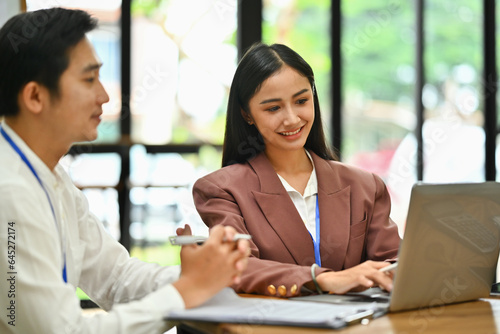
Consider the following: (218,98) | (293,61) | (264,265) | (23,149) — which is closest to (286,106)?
(293,61)

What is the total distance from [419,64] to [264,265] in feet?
11.2

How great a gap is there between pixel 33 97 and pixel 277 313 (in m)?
0.74

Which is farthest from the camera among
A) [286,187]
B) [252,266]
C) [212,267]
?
[286,187]

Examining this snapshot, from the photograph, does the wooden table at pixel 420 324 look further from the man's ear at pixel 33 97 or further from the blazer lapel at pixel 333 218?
the man's ear at pixel 33 97

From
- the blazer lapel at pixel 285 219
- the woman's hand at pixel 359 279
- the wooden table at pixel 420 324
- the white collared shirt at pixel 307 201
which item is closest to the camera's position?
the wooden table at pixel 420 324

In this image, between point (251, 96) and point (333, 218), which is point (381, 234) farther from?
point (251, 96)

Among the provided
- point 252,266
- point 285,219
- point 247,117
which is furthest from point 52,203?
point 247,117

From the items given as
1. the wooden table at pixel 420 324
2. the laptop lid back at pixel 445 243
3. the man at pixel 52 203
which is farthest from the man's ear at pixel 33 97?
the laptop lid back at pixel 445 243

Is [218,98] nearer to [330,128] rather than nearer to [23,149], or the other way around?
[330,128]

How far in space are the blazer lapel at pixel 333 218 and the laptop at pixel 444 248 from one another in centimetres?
32

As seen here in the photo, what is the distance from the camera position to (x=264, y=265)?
5.75 ft

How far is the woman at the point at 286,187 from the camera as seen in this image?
1938 millimetres

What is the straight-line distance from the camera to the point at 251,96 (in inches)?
81.5

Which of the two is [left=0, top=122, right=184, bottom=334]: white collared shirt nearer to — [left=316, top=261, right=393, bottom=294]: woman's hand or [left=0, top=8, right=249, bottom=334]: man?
[left=0, top=8, right=249, bottom=334]: man
